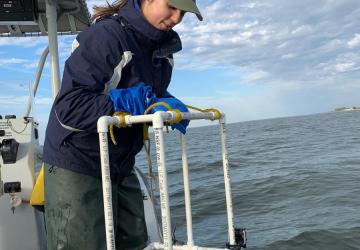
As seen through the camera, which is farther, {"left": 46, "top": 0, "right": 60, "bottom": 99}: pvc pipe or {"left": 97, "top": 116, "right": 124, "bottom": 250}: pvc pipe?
{"left": 46, "top": 0, "right": 60, "bottom": 99}: pvc pipe

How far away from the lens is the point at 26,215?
153 inches

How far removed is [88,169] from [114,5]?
954 millimetres

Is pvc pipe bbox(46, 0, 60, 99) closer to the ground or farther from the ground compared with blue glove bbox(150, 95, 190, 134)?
farther from the ground

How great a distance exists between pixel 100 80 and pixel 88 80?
0.06 metres

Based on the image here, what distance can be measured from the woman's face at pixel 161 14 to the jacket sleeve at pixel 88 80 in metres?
0.19

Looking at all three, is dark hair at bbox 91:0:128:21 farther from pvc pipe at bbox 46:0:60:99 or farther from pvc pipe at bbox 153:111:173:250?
pvc pipe at bbox 46:0:60:99

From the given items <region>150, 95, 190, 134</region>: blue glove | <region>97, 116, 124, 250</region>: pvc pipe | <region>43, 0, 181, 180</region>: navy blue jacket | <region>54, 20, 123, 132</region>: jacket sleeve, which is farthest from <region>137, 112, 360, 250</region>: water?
<region>97, 116, 124, 250</region>: pvc pipe

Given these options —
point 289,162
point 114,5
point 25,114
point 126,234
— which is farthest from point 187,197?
point 289,162

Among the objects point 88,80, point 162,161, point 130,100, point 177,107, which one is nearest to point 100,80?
point 88,80

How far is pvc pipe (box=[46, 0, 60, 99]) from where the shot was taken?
15.0 feet

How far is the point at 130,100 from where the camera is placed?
205 centimetres

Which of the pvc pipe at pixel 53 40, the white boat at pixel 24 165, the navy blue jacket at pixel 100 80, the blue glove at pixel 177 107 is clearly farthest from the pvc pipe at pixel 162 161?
the pvc pipe at pixel 53 40

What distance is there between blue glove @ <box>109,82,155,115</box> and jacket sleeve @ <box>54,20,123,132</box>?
4 cm

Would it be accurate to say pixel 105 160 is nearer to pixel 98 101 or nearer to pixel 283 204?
pixel 98 101
